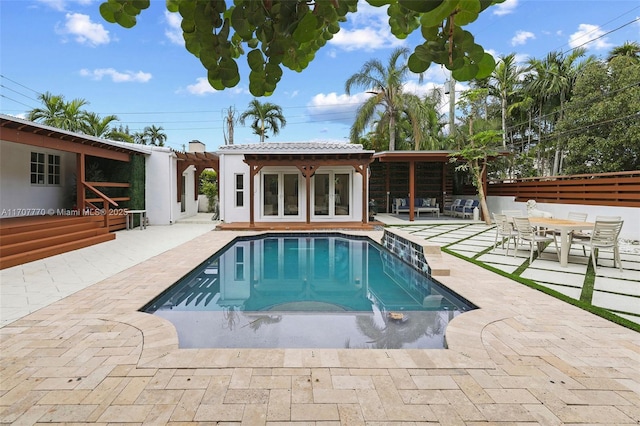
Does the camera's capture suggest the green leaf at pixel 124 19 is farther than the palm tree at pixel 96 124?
No

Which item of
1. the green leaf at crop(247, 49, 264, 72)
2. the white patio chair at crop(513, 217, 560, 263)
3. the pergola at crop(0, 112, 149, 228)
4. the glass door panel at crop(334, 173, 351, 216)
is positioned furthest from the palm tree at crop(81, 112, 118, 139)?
the green leaf at crop(247, 49, 264, 72)

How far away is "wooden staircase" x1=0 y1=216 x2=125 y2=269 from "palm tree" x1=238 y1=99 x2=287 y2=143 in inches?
563

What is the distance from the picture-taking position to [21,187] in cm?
928

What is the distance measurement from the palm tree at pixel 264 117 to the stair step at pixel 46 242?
14.7 meters

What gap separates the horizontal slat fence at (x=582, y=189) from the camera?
9.26 m

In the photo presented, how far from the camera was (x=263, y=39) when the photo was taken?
0.86m

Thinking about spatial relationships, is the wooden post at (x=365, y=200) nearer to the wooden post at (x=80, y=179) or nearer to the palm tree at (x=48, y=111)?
the wooden post at (x=80, y=179)

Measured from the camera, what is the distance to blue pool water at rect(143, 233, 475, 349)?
140 inches

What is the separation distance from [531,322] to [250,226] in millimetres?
9674

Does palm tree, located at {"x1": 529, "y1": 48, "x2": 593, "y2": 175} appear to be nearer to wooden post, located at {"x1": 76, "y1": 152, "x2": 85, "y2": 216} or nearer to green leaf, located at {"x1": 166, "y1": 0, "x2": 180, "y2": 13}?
wooden post, located at {"x1": 76, "y1": 152, "x2": 85, "y2": 216}

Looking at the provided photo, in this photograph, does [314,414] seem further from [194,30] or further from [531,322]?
[531,322]

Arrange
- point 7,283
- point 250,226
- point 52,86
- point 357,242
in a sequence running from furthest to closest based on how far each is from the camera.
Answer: point 52,86 → point 250,226 → point 357,242 → point 7,283

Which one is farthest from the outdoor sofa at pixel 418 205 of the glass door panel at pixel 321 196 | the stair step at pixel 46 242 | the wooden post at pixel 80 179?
the wooden post at pixel 80 179

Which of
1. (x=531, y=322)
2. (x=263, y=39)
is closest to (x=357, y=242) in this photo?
(x=531, y=322)
